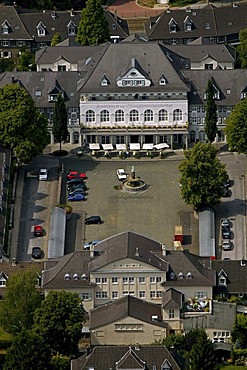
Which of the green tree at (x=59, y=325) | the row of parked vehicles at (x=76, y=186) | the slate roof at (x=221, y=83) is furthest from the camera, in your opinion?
the slate roof at (x=221, y=83)

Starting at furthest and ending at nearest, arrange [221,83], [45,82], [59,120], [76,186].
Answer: [45,82] → [221,83] → [59,120] → [76,186]

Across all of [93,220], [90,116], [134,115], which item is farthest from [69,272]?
[134,115]

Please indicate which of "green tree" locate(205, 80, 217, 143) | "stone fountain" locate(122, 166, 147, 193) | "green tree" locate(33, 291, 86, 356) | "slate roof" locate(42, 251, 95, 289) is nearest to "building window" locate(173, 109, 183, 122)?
"green tree" locate(205, 80, 217, 143)

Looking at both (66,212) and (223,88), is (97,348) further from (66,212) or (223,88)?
(223,88)

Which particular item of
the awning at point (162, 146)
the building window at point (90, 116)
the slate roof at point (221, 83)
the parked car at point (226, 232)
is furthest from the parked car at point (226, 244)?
the building window at point (90, 116)

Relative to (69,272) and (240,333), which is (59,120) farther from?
(240,333)

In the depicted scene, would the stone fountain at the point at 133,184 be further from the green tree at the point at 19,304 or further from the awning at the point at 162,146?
the green tree at the point at 19,304
